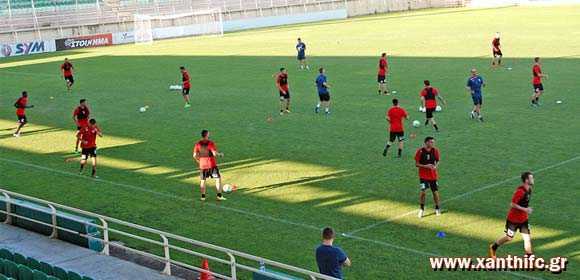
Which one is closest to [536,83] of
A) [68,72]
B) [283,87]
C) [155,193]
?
[283,87]

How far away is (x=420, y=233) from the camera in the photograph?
15586 mm

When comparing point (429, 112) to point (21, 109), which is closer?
point (429, 112)

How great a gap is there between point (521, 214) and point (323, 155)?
967cm

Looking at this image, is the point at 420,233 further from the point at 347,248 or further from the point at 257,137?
the point at 257,137

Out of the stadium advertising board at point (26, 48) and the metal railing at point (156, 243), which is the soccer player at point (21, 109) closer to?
the metal railing at point (156, 243)

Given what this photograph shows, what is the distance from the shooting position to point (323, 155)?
22.7 m

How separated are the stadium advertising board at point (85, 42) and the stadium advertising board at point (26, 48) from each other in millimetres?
737

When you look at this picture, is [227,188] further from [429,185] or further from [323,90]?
[323,90]

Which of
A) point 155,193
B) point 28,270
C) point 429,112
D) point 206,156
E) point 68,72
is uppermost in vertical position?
point 68,72

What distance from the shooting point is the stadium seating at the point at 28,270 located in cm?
1202

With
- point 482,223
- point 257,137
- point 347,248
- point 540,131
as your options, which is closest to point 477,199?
point 482,223

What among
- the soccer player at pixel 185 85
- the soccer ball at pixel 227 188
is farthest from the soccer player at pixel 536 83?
the soccer player at pixel 185 85

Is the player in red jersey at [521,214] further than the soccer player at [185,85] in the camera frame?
No

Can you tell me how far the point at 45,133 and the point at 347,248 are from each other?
17.6m
